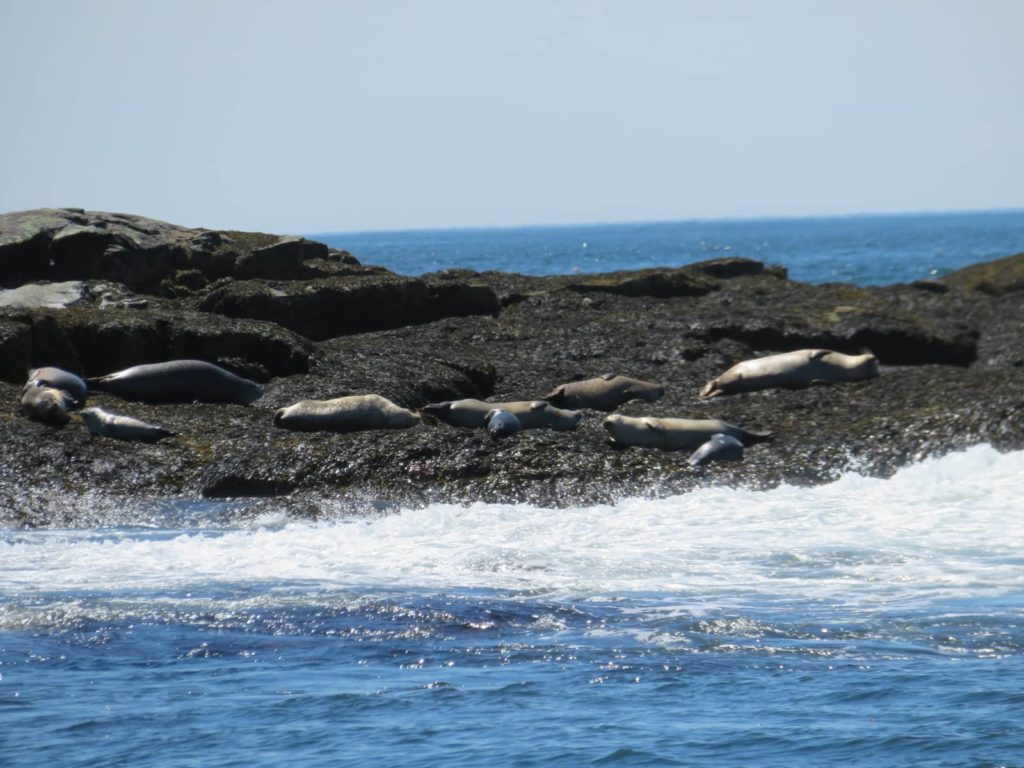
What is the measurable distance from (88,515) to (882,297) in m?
13.5

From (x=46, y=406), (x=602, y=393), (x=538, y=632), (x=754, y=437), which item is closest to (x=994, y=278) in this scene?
(x=602, y=393)

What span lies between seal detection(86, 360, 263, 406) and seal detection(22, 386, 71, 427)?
824 millimetres

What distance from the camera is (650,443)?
11711 millimetres

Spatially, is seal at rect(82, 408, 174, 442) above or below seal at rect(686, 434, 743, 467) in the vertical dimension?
above

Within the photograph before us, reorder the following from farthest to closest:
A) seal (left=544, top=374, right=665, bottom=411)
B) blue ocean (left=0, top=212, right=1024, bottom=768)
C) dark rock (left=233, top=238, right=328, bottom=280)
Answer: dark rock (left=233, top=238, right=328, bottom=280) < seal (left=544, top=374, right=665, bottom=411) < blue ocean (left=0, top=212, right=1024, bottom=768)

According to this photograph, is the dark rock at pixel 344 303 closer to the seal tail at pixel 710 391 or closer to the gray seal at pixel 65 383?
the gray seal at pixel 65 383

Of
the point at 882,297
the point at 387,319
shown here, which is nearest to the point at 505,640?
the point at 387,319

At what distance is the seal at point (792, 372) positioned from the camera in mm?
13914

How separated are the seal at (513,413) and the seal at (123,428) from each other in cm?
245

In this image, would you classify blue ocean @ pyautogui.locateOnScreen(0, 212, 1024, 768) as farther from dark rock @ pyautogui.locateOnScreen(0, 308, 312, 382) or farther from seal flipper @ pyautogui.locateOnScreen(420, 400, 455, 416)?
dark rock @ pyautogui.locateOnScreen(0, 308, 312, 382)

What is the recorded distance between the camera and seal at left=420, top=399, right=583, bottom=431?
40.3ft

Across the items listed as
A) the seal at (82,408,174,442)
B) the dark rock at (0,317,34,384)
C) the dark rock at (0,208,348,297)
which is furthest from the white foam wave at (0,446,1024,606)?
the dark rock at (0,208,348,297)

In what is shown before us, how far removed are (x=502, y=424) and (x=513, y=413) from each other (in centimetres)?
48

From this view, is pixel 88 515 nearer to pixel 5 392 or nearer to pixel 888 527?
pixel 5 392
